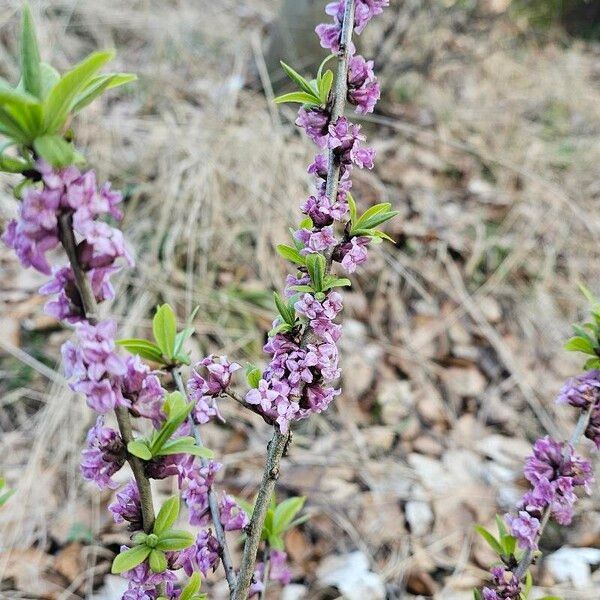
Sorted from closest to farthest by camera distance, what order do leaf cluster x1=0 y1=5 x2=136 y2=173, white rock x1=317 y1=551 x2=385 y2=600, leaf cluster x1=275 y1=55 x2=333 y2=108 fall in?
1. leaf cluster x1=0 y1=5 x2=136 y2=173
2. leaf cluster x1=275 y1=55 x2=333 y2=108
3. white rock x1=317 y1=551 x2=385 y2=600

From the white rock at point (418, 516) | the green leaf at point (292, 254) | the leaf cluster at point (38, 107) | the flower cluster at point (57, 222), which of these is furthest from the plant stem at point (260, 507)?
the white rock at point (418, 516)

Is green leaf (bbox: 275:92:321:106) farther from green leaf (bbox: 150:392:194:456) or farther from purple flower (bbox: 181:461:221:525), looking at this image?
purple flower (bbox: 181:461:221:525)

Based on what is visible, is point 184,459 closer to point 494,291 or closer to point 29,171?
point 29,171

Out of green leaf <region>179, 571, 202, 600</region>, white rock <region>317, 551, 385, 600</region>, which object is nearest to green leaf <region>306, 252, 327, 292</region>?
green leaf <region>179, 571, 202, 600</region>

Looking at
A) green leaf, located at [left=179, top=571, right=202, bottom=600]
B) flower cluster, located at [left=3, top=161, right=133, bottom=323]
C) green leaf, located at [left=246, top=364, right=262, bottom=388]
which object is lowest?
green leaf, located at [left=179, top=571, right=202, bottom=600]

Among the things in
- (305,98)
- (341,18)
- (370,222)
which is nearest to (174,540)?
(370,222)

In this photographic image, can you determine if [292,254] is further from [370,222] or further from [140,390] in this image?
[140,390]
